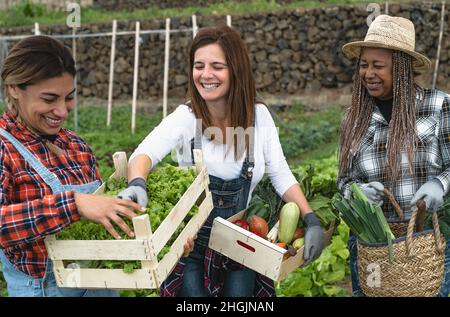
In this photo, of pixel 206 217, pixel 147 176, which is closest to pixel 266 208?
pixel 206 217

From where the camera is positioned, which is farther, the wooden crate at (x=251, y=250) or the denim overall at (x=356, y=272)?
the denim overall at (x=356, y=272)

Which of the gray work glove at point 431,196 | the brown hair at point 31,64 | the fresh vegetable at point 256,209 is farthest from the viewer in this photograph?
the fresh vegetable at point 256,209

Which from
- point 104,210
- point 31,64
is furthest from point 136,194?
point 31,64

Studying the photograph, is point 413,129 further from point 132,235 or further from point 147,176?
point 132,235

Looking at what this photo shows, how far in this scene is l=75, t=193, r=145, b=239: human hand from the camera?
7.14 feet

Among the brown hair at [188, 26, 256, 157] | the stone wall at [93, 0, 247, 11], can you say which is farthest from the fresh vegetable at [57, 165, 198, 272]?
the stone wall at [93, 0, 247, 11]

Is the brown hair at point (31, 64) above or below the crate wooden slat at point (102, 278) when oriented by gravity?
above

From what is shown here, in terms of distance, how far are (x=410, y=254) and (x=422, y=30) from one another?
11606mm

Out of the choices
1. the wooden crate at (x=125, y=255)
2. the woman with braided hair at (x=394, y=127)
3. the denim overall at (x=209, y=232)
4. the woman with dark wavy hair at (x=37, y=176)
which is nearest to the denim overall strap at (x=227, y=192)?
the denim overall at (x=209, y=232)

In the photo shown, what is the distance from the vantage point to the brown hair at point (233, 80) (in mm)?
2643

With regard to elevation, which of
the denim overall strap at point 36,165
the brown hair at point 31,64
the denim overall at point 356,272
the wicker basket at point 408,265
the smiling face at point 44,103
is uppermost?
the brown hair at point 31,64

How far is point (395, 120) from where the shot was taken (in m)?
2.81

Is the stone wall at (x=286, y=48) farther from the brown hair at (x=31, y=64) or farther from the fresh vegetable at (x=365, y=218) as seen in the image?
the brown hair at (x=31, y=64)

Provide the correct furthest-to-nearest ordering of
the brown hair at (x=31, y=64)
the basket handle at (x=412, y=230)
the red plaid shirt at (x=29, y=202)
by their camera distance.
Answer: the basket handle at (x=412, y=230), the brown hair at (x=31, y=64), the red plaid shirt at (x=29, y=202)
